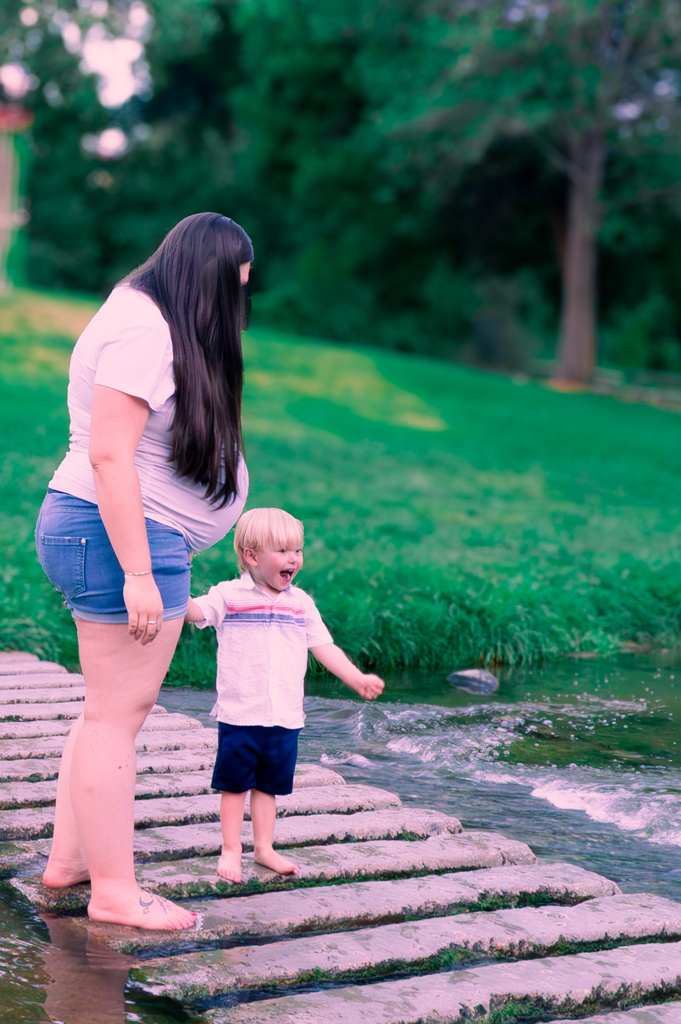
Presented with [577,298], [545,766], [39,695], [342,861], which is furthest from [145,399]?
[577,298]

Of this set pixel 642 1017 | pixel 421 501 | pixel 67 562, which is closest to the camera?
pixel 642 1017

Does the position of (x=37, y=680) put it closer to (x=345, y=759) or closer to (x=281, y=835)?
(x=345, y=759)

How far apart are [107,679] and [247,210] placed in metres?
36.7

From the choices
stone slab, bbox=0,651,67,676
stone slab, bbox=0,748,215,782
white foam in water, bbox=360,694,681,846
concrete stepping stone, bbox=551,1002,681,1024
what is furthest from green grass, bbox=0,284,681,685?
concrete stepping stone, bbox=551,1002,681,1024

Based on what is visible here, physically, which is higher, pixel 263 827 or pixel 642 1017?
pixel 263 827

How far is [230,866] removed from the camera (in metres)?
3.14

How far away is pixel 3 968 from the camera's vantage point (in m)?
2.59

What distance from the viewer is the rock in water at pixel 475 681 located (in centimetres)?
619

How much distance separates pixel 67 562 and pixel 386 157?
28936mm

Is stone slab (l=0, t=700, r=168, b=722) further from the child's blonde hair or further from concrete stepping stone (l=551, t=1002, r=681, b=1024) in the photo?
concrete stepping stone (l=551, t=1002, r=681, b=1024)

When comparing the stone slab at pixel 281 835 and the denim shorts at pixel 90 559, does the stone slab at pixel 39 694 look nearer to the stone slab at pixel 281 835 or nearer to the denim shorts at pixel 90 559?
the stone slab at pixel 281 835

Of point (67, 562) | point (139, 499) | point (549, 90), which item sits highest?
point (549, 90)

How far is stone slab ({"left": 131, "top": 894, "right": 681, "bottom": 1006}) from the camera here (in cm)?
261

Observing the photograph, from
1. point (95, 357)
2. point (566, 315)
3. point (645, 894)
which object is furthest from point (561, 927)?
point (566, 315)
